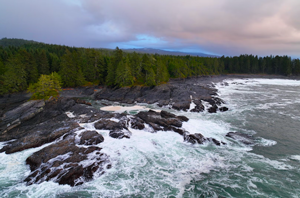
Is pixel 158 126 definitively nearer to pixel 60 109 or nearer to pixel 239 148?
pixel 239 148

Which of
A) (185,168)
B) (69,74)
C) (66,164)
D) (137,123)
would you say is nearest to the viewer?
(66,164)

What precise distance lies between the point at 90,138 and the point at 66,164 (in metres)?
5.78

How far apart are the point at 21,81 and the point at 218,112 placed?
217ft

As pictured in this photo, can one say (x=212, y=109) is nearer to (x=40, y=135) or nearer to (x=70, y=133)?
(x=70, y=133)

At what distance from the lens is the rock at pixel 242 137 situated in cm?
2622

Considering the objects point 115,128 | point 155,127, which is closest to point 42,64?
point 115,128

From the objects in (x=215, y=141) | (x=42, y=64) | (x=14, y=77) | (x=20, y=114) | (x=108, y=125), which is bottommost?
(x=215, y=141)

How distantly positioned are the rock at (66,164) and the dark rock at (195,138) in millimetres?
13300

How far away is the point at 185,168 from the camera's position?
1989 cm

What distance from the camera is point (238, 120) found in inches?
1426

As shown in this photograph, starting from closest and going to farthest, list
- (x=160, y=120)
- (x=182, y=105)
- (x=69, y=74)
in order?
1. (x=160, y=120)
2. (x=182, y=105)
3. (x=69, y=74)

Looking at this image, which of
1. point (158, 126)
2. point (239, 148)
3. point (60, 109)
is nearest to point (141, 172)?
point (158, 126)

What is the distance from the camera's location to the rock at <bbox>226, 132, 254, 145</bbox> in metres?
26.2

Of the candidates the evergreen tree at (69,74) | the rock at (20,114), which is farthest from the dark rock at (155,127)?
the evergreen tree at (69,74)
